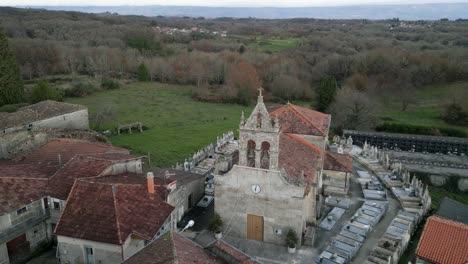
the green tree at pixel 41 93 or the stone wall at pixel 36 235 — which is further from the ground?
the green tree at pixel 41 93

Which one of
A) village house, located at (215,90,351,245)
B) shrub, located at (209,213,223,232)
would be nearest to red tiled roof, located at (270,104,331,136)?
village house, located at (215,90,351,245)

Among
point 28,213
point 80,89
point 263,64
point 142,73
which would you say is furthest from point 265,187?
point 142,73

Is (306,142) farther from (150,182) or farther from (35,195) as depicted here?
(35,195)

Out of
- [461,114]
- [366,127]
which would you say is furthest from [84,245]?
[461,114]

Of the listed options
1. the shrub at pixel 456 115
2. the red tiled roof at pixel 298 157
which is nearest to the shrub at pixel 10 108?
the red tiled roof at pixel 298 157

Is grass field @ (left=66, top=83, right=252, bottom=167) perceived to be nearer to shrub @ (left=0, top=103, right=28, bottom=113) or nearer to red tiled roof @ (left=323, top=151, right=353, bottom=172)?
shrub @ (left=0, top=103, right=28, bottom=113)

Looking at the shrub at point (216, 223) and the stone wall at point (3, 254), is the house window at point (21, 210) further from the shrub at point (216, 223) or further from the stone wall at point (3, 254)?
the shrub at point (216, 223)
